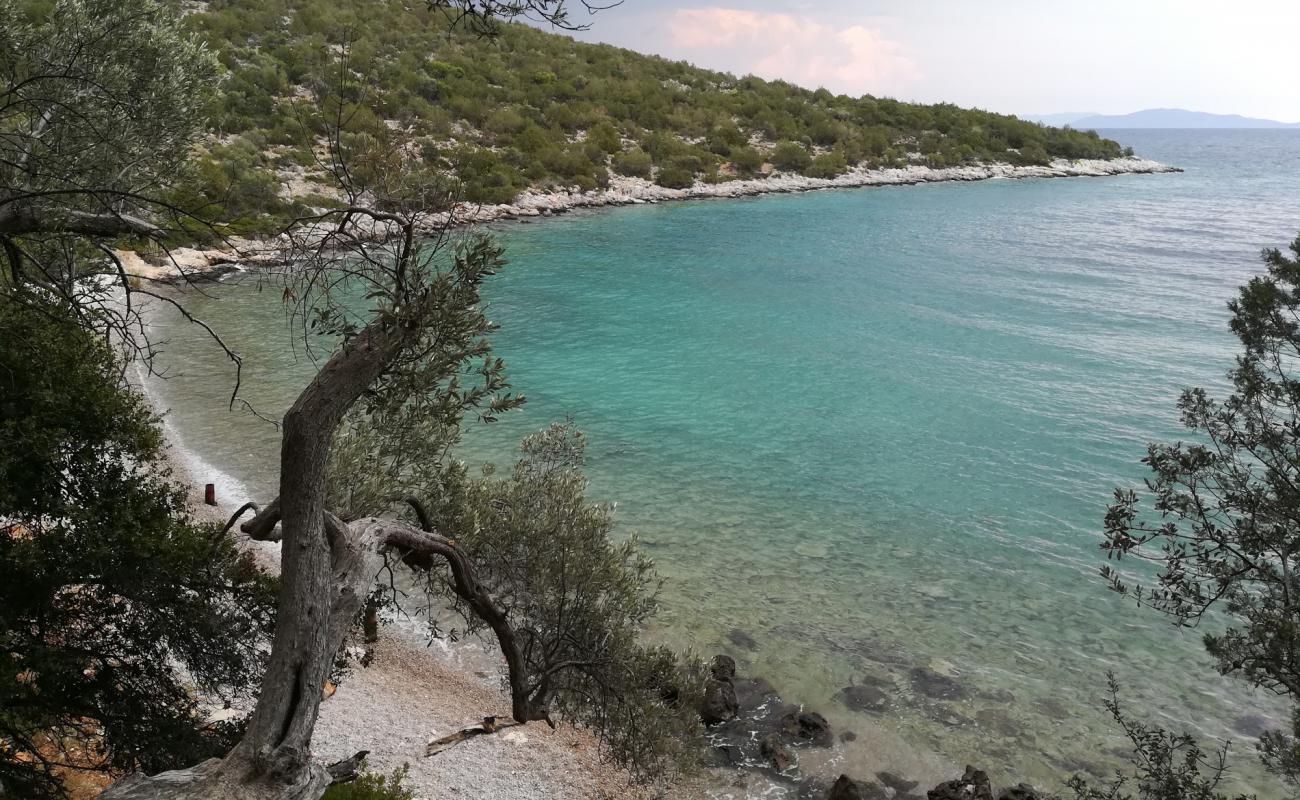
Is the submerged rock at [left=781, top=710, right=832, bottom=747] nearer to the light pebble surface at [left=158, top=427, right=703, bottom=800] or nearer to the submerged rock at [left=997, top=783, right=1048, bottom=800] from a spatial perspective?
the light pebble surface at [left=158, top=427, right=703, bottom=800]

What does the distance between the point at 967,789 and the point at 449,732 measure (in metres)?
7.81

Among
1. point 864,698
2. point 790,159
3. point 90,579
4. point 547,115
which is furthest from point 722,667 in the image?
point 790,159

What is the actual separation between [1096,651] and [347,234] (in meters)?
15.3

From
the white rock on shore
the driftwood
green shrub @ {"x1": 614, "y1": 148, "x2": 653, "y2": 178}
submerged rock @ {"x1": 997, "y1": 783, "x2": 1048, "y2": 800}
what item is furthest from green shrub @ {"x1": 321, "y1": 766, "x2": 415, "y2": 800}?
green shrub @ {"x1": 614, "y1": 148, "x2": 653, "y2": 178}

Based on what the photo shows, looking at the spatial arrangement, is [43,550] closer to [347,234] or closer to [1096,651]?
[347,234]

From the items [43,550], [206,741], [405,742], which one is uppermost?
[43,550]

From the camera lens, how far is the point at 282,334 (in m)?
33.1

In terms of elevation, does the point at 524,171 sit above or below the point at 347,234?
above

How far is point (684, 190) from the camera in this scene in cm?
7431

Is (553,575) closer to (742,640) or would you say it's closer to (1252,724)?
(742,640)

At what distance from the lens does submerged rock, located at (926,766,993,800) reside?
1121 cm

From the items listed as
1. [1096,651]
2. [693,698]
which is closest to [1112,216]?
[1096,651]

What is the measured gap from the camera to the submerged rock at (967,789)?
1121 cm

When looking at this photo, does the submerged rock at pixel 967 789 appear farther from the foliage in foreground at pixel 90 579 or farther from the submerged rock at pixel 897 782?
the foliage in foreground at pixel 90 579
